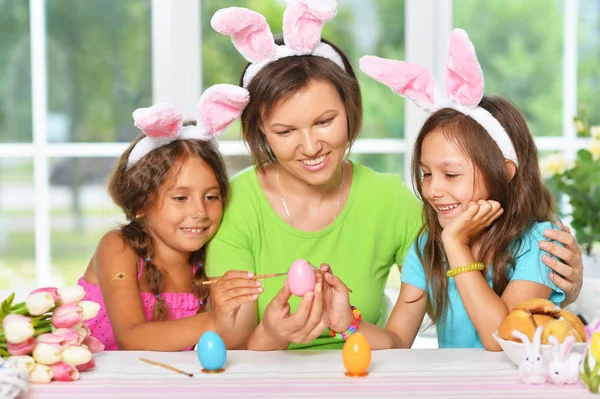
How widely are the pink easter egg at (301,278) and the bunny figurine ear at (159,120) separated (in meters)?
0.57

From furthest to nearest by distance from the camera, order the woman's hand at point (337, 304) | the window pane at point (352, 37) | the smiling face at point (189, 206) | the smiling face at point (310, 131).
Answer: the window pane at point (352, 37) < the smiling face at point (189, 206) < the smiling face at point (310, 131) < the woman's hand at point (337, 304)

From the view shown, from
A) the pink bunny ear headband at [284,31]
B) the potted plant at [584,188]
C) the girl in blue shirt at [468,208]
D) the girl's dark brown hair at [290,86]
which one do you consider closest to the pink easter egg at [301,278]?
the girl in blue shirt at [468,208]

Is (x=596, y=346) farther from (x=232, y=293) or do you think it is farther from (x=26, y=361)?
(x=26, y=361)

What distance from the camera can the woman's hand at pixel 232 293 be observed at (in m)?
1.62

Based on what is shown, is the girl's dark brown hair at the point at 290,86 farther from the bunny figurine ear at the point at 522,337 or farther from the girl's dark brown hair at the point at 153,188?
the bunny figurine ear at the point at 522,337

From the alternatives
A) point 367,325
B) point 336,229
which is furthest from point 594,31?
point 367,325

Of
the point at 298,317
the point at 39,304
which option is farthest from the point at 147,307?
the point at 39,304

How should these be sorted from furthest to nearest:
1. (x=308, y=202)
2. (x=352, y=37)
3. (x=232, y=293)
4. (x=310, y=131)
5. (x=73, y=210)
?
(x=73, y=210) < (x=352, y=37) < (x=308, y=202) < (x=310, y=131) < (x=232, y=293)

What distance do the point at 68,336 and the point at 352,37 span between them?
2421 mm

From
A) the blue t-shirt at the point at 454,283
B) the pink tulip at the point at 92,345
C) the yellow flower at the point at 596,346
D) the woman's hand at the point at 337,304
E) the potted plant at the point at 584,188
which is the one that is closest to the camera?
the yellow flower at the point at 596,346

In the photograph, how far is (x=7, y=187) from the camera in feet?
12.0

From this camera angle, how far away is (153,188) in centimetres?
204

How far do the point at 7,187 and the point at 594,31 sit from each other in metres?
2.74

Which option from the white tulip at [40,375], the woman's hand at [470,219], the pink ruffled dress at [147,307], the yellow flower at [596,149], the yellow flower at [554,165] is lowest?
the pink ruffled dress at [147,307]
